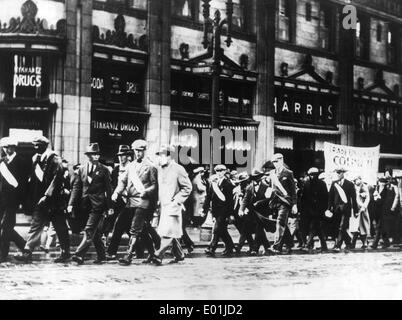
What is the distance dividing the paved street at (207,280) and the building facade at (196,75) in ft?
21.3

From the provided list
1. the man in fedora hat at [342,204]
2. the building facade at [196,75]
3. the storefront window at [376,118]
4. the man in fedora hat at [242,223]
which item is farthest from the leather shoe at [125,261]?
the storefront window at [376,118]

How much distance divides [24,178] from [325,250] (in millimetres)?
6888

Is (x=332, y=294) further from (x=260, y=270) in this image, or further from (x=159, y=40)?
(x=159, y=40)

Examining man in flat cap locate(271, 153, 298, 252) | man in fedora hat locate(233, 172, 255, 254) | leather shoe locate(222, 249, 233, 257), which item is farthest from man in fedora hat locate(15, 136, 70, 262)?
man in flat cap locate(271, 153, 298, 252)

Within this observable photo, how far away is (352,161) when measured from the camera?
18734 mm

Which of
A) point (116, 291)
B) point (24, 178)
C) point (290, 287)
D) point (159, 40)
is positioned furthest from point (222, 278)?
point (159, 40)

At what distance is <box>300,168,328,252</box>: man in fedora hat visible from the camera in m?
15.7

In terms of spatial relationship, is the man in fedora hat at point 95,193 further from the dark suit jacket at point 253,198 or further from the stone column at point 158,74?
the stone column at point 158,74

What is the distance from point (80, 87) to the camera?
1839 centimetres

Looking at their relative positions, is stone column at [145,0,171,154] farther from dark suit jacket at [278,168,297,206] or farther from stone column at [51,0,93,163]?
dark suit jacket at [278,168,297,206]

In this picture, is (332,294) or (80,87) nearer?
(332,294)

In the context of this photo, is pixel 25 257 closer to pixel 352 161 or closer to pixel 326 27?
pixel 352 161

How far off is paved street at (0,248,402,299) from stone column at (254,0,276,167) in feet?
30.6

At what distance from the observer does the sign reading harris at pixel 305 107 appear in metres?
23.6
